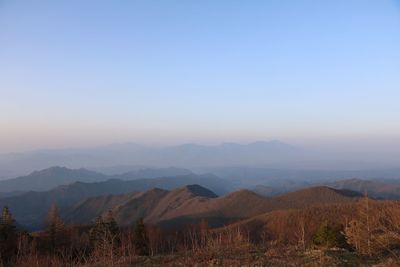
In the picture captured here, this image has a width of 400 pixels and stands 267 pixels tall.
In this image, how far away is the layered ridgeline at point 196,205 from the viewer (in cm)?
8556

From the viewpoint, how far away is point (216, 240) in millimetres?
15938

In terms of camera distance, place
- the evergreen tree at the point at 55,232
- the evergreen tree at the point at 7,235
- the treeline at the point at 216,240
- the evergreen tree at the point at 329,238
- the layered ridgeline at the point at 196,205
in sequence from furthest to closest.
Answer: the layered ridgeline at the point at 196,205
the evergreen tree at the point at 55,232
the evergreen tree at the point at 7,235
the evergreen tree at the point at 329,238
the treeline at the point at 216,240

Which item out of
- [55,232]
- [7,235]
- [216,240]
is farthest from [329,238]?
[55,232]

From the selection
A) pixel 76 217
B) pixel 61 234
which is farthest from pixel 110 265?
pixel 76 217

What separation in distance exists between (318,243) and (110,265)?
8291 mm

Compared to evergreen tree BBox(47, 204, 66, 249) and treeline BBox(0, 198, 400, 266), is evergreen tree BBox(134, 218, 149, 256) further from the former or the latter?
evergreen tree BBox(47, 204, 66, 249)

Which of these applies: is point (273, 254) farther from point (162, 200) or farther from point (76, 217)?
point (76, 217)

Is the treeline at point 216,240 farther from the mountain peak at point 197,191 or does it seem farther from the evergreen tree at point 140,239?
the mountain peak at point 197,191

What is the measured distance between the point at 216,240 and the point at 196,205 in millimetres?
89679

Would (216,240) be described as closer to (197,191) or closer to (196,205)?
(196,205)

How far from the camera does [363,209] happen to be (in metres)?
13.9

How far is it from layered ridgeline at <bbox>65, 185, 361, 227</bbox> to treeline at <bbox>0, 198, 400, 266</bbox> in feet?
75.9

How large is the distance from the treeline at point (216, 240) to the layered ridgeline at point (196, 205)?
23.1 meters

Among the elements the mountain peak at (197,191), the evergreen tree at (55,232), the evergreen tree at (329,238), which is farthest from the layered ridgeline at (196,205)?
the evergreen tree at (329,238)
